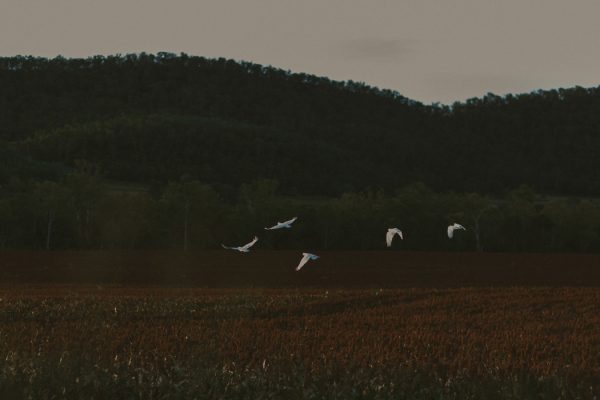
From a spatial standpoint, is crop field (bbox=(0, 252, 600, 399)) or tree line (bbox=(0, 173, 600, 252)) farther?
tree line (bbox=(0, 173, 600, 252))

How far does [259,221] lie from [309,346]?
73902 millimetres

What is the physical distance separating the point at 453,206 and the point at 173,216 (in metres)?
36.8

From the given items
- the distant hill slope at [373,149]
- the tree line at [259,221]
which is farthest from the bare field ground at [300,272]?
the distant hill slope at [373,149]

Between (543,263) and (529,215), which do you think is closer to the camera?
(543,263)

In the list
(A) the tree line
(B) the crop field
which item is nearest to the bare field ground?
(B) the crop field

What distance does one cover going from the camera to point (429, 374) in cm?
1298

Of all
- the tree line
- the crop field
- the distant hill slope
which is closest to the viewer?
the crop field

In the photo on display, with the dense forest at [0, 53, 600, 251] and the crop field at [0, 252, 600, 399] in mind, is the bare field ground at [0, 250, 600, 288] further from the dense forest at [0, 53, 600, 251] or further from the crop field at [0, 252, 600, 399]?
the dense forest at [0, 53, 600, 251]

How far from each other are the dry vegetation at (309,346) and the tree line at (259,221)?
56930 millimetres

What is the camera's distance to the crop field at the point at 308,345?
1124 cm

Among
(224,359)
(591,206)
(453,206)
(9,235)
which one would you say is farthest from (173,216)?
(224,359)

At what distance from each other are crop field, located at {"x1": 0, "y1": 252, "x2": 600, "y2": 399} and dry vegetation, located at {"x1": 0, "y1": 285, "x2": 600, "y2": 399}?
45 millimetres

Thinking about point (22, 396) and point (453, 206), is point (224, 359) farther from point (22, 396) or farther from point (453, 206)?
point (453, 206)

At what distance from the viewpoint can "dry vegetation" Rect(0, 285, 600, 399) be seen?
11.3 m
